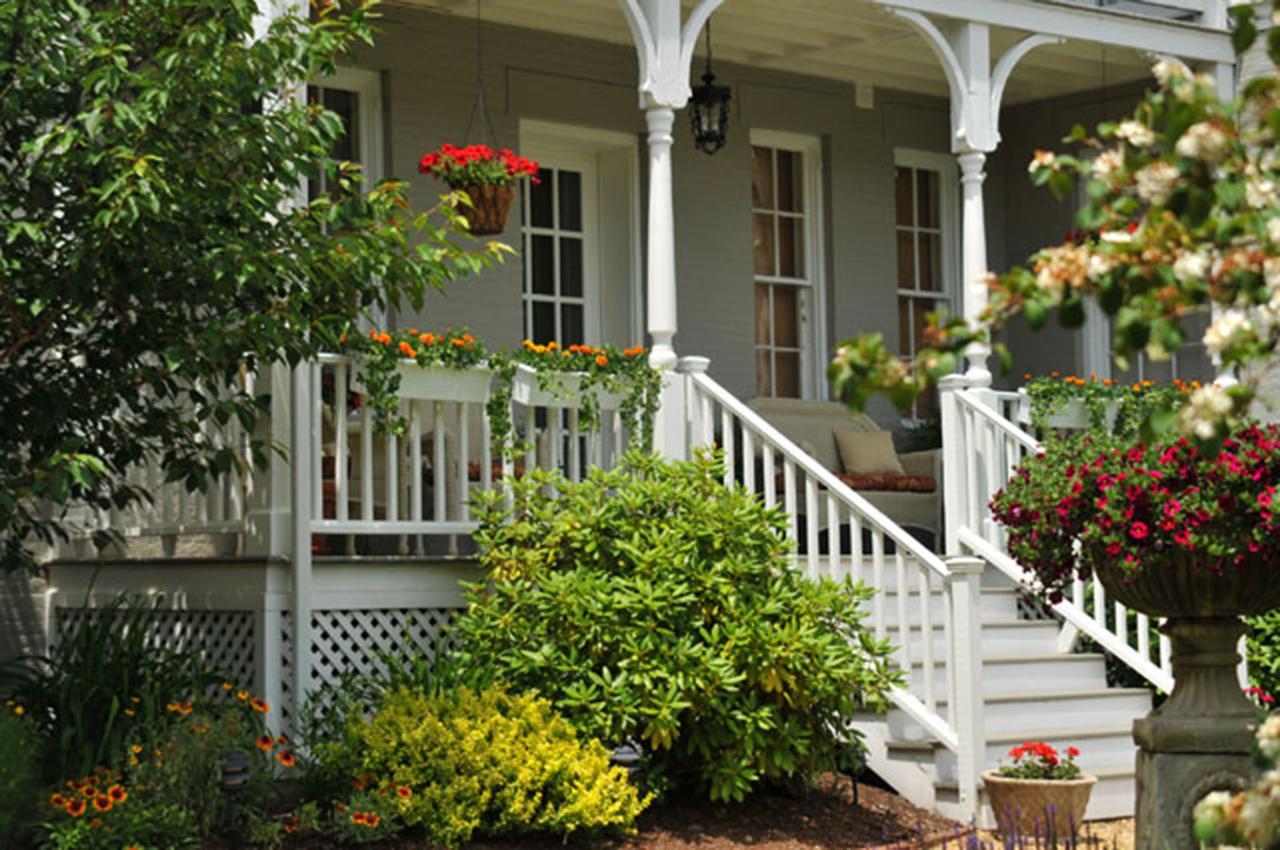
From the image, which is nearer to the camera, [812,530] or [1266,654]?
[812,530]

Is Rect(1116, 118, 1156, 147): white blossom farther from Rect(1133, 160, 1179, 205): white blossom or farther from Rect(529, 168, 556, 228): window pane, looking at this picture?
Rect(529, 168, 556, 228): window pane

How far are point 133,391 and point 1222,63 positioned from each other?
7667 mm

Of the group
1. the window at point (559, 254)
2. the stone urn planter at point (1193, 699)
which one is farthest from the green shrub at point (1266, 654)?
the window at point (559, 254)

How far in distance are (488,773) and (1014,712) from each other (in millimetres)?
2969

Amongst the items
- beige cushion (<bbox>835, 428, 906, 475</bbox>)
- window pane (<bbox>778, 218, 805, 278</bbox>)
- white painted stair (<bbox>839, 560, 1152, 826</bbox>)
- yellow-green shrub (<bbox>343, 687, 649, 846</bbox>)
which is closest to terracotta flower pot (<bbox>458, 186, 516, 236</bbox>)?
white painted stair (<bbox>839, 560, 1152, 826</bbox>)

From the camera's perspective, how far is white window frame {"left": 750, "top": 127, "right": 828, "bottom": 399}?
1307 cm

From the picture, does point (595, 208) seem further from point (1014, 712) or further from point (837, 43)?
point (1014, 712)

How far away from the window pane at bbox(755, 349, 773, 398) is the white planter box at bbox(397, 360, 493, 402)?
439cm

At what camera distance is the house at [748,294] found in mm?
8445

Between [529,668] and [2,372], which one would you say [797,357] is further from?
[2,372]

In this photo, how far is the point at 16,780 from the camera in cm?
682

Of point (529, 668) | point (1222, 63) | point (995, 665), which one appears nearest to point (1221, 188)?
point (529, 668)

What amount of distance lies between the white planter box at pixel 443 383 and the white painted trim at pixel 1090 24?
3502 mm

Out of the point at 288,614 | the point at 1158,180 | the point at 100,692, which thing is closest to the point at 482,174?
the point at 288,614
